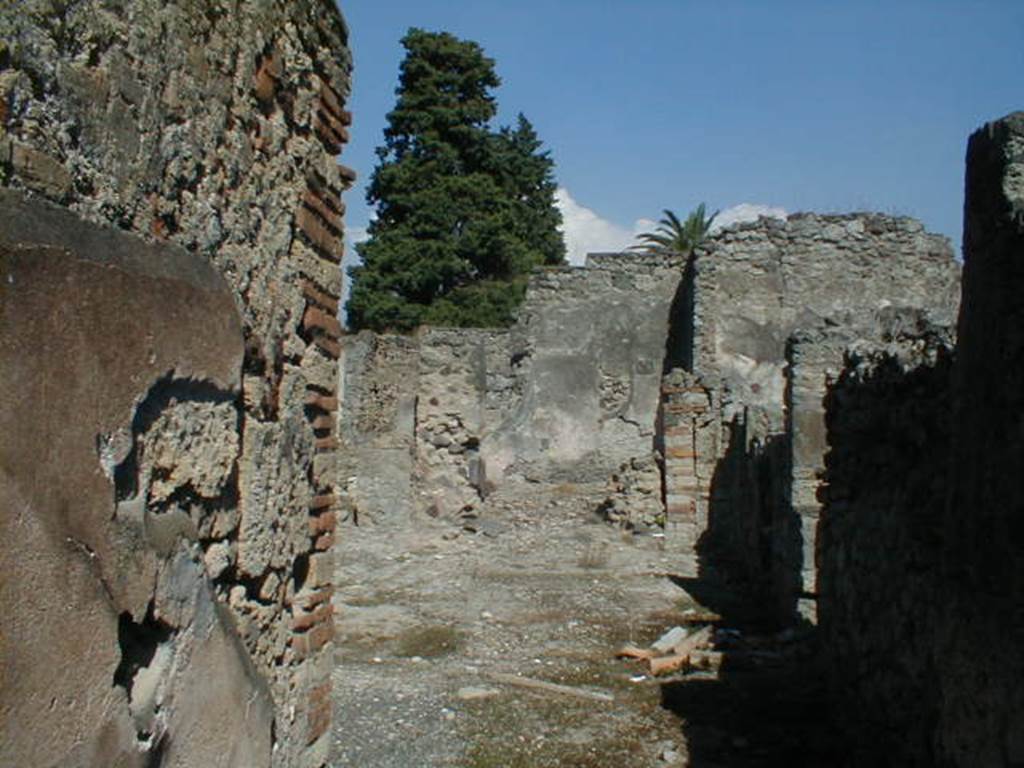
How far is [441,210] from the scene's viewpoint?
26.9m

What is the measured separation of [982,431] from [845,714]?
7.75 ft

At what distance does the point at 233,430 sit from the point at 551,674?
4024 millimetres

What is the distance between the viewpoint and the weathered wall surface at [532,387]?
1561 centimetres

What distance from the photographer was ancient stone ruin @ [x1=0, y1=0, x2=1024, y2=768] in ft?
5.82

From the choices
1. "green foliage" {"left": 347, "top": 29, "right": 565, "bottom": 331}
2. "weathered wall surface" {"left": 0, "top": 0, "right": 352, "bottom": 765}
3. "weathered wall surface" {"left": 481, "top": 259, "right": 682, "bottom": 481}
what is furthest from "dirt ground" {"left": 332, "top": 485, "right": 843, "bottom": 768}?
"green foliage" {"left": 347, "top": 29, "right": 565, "bottom": 331}

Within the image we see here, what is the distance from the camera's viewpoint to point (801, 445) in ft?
25.0

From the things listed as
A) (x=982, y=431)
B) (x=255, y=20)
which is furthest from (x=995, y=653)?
(x=255, y=20)

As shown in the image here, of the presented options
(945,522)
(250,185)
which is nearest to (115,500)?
(250,185)

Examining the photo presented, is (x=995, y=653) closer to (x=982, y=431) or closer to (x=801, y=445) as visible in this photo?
(x=982, y=431)

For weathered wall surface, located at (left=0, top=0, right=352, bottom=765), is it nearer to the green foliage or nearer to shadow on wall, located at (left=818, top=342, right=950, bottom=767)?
shadow on wall, located at (left=818, top=342, right=950, bottom=767)

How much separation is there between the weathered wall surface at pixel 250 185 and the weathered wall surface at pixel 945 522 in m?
1.97

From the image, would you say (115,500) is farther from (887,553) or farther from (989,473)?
(887,553)

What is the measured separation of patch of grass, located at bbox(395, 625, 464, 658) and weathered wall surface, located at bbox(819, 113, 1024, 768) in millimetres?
2423

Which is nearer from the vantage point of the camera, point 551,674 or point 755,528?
point 551,674
